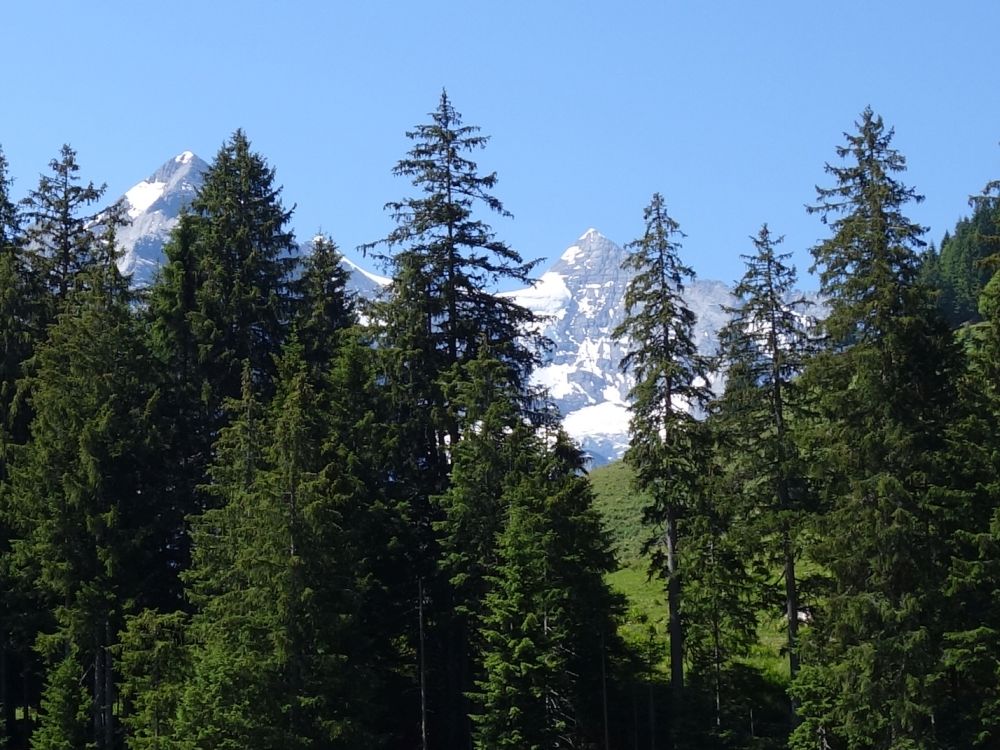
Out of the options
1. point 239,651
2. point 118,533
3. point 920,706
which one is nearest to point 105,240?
point 118,533

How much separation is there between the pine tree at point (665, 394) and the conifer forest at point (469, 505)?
91 mm

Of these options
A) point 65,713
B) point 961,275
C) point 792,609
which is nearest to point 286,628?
point 65,713

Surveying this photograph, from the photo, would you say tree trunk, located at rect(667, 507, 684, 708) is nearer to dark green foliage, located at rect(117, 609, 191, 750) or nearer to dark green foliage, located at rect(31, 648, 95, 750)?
dark green foliage, located at rect(117, 609, 191, 750)

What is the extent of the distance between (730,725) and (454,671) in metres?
7.90

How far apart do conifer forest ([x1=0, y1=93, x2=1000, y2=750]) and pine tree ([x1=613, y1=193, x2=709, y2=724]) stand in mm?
91

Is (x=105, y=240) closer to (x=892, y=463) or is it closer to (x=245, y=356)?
(x=245, y=356)

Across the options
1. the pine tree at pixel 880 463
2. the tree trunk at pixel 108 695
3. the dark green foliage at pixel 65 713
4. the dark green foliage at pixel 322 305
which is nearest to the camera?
the pine tree at pixel 880 463

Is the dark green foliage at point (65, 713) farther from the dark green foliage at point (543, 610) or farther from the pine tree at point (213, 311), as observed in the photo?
the dark green foliage at point (543, 610)

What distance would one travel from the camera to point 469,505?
100 ft

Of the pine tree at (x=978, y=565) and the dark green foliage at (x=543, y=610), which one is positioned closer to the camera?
the pine tree at (x=978, y=565)

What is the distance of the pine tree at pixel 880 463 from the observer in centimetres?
2605

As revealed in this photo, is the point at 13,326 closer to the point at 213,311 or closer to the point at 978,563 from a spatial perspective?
the point at 213,311

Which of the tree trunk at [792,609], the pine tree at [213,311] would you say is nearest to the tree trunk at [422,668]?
the pine tree at [213,311]

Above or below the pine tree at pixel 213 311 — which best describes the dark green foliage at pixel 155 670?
below
